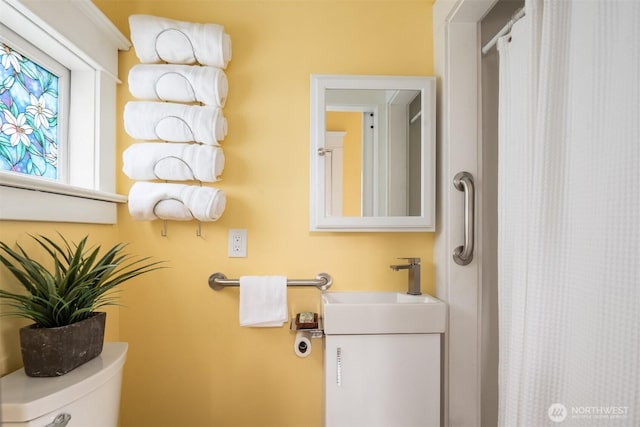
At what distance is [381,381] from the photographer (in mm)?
1230

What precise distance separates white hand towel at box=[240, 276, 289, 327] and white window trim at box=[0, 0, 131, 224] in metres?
0.64

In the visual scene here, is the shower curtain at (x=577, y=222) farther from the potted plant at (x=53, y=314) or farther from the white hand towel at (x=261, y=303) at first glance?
the potted plant at (x=53, y=314)

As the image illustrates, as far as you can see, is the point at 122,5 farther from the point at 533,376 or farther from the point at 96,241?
the point at 533,376

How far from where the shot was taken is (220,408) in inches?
56.1

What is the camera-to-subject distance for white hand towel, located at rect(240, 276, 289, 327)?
4.51ft

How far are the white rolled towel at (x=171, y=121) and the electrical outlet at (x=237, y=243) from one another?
0.40 metres

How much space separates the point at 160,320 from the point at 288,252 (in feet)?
2.07

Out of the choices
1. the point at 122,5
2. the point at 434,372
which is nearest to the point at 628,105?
the point at 434,372

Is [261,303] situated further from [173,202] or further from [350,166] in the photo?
[350,166]

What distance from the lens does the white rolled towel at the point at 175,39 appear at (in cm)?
131

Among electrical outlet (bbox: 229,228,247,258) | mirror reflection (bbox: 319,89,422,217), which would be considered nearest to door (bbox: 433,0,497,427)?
mirror reflection (bbox: 319,89,422,217)

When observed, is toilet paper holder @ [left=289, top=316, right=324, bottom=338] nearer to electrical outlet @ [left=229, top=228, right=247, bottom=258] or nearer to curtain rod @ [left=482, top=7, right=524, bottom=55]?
electrical outlet @ [left=229, top=228, right=247, bottom=258]

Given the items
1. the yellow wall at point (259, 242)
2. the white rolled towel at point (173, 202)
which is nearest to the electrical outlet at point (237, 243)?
the yellow wall at point (259, 242)
